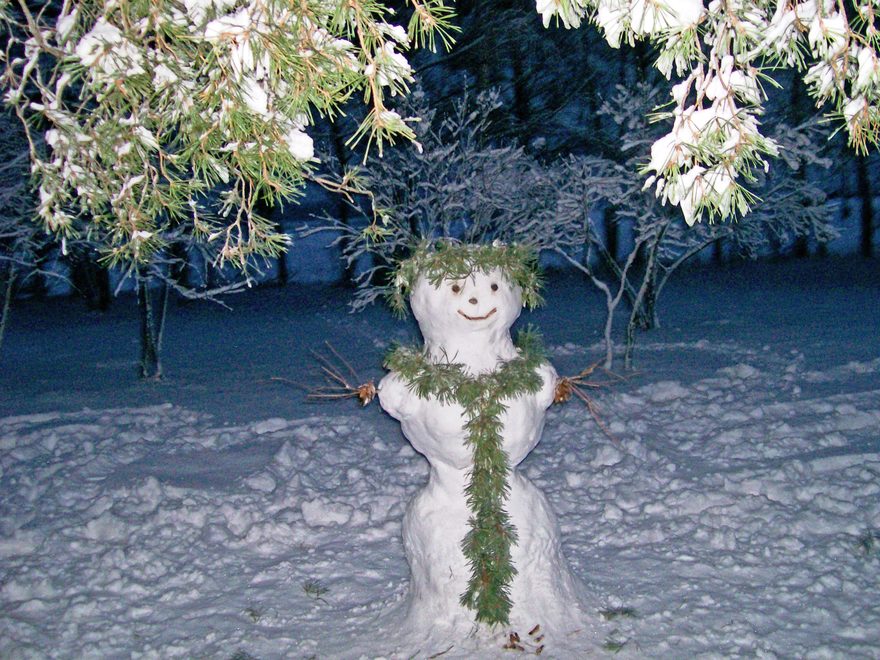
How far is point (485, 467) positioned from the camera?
346 cm

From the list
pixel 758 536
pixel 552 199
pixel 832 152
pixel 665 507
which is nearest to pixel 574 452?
pixel 665 507

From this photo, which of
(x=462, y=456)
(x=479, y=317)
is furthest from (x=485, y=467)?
(x=479, y=317)

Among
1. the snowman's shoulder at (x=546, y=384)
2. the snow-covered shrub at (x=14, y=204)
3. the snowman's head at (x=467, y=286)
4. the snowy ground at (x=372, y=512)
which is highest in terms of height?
the snow-covered shrub at (x=14, y=204)

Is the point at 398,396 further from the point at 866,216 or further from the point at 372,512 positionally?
the point at 866,216

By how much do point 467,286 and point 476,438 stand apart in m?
0.71

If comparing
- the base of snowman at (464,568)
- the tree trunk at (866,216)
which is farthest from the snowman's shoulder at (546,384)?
the tree trunk at (866,216)

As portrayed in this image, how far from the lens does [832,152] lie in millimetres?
12320

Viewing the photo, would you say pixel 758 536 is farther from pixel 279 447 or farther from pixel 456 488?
pixel 279 447

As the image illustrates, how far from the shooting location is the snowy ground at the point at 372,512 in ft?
12.7

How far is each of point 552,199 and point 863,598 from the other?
22.9ft

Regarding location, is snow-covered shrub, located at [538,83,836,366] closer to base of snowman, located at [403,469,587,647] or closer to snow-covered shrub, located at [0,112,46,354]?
base of snowman, located at [403,469,587,647]

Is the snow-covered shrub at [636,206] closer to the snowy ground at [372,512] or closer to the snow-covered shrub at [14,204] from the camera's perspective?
the snowy ground at [372,512]

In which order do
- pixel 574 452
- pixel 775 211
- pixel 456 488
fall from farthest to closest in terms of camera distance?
pixel 775 211 < pixel 574 452 < pixel 456 488

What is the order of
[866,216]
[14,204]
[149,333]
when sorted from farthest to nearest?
[866,216]
[149,333]
[14,204]
